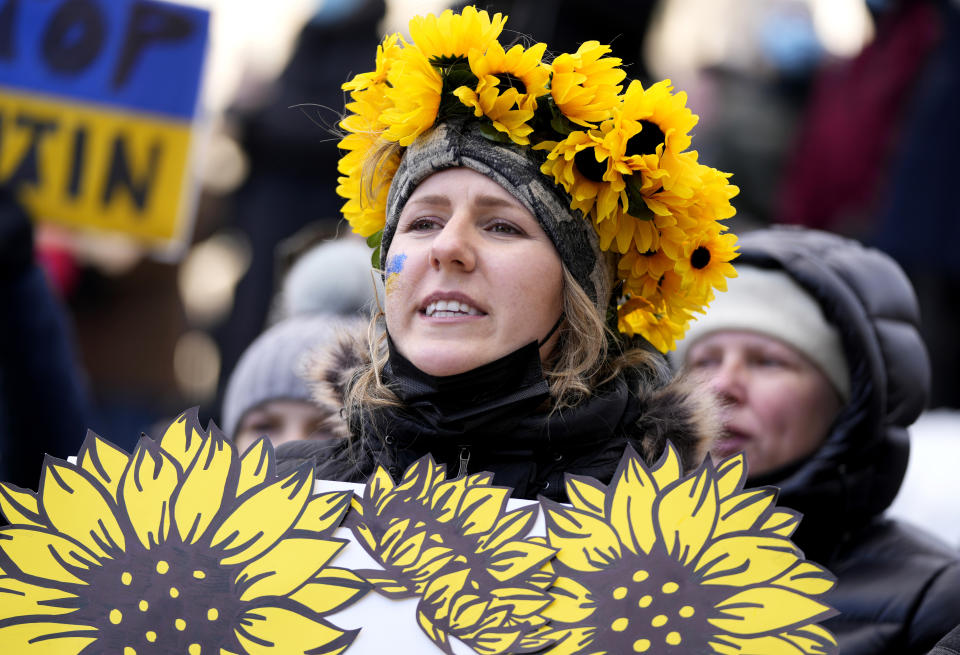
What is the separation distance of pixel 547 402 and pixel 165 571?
2.57 feet

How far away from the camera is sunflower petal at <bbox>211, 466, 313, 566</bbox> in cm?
Answer: 198

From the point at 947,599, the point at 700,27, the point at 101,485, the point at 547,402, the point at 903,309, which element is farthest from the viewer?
the point at 700,27

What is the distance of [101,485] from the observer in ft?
6.66

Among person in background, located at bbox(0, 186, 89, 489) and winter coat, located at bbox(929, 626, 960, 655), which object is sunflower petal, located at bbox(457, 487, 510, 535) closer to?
winter coat, located at bbox(929, 626, 960, 655)

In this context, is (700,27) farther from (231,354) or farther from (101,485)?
(101,485)

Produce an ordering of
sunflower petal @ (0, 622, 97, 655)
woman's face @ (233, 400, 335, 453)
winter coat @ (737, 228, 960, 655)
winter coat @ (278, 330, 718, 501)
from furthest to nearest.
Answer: woman's face @ (233, 400, 335, 453) < winter coat @ (737, 228, 960, 655) < winter coat @ (278, 330, 718, 501) < sunflower petal @ (0, 622, 97, 655)

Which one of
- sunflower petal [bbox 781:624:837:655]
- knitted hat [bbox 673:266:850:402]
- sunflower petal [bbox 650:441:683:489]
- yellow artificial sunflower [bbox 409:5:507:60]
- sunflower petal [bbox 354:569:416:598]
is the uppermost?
yellow artificial sunflower [bbox 409:5:507:60]

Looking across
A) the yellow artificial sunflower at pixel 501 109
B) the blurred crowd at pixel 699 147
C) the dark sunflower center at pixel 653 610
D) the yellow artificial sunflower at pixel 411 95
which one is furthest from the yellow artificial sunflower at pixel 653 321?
the blurred crowd at pixel 699 147

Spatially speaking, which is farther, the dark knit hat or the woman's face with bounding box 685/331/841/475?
the woman's face with bounding box 685/331/841/475

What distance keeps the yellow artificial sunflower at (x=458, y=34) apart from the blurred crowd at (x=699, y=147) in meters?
1.75

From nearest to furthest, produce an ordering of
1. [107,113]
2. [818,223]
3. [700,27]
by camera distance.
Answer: [107,113] → [818,223] → [700,27]

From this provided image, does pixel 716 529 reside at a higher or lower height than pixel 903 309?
lower

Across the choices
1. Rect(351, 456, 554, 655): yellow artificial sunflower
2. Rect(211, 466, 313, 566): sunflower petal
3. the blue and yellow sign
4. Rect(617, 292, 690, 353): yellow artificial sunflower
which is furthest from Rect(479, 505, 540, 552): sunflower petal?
the blue and yellow sign

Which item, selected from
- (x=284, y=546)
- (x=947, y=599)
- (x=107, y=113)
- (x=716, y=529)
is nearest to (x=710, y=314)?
(x=947, y=599)
